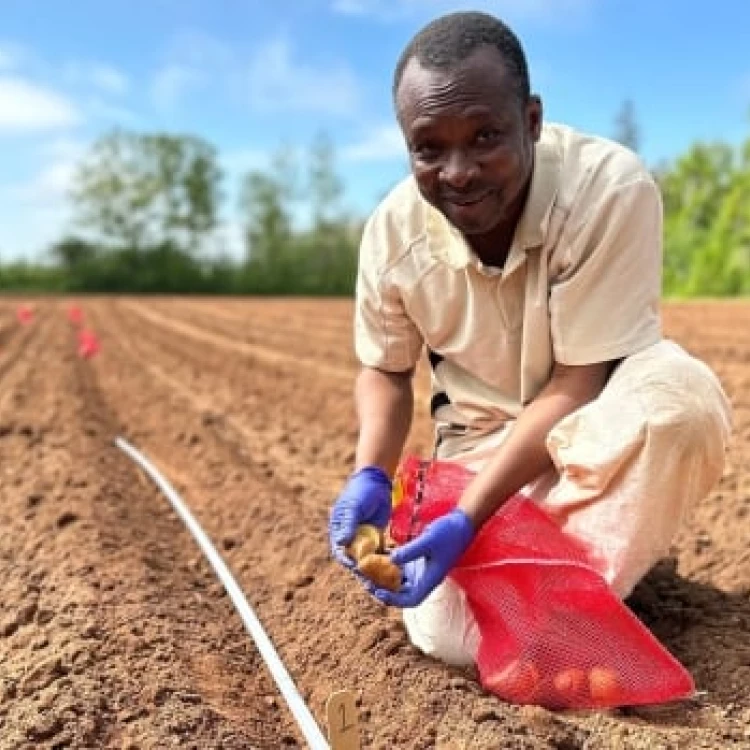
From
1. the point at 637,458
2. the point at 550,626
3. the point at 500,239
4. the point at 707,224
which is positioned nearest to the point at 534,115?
the point at 500,239

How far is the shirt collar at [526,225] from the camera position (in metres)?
2.40

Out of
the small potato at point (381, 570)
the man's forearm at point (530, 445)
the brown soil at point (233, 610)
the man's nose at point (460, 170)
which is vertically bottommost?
the brown soil at point (233, 610)

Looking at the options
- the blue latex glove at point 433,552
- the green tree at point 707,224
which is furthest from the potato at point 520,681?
the green tree at point 707,224

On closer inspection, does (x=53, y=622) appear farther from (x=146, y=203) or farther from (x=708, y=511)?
(x=146, y=203)

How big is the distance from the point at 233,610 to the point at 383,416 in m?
0.85

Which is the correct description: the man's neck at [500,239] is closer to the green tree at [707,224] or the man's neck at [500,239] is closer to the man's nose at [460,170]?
the man's nose at [460,170]

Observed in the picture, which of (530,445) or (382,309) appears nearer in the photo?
(530,445)

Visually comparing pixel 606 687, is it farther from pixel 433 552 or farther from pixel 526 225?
pixel 526 225

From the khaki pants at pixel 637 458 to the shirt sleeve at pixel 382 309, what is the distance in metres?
0.54

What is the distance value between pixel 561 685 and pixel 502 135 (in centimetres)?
114

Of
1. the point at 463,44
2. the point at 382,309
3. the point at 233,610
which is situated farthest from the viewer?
the point at 233,610

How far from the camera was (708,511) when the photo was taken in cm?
368

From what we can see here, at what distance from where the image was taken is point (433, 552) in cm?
225

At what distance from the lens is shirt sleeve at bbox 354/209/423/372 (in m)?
2.65
